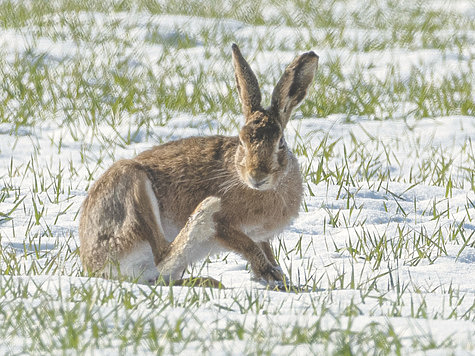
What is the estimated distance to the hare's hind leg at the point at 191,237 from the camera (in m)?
4.48

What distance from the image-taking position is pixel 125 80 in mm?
9156

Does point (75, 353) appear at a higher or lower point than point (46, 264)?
higher

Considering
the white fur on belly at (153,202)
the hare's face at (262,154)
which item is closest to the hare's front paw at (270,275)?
the hare's face at (262,154)

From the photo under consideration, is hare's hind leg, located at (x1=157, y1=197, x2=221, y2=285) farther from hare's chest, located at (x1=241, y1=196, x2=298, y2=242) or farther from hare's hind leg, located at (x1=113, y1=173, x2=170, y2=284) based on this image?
hare's chest, located at (x1=241, y1=196, x2=298, y2=242)

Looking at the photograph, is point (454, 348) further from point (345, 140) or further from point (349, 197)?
point (345, 140)

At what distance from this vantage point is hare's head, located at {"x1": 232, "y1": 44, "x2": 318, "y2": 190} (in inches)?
176

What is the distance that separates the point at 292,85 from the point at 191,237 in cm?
98

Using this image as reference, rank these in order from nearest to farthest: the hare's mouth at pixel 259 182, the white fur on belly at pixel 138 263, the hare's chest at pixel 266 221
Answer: the hare's mouth at pixel 259 182 → the white fur on belly at pixel 138 263 → the hare's chest at pixel 266 221

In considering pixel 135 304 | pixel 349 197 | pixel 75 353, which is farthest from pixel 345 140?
pixel 75 353

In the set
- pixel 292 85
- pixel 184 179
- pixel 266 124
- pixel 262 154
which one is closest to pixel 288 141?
pixel 292 85

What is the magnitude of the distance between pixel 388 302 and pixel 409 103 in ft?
17.4

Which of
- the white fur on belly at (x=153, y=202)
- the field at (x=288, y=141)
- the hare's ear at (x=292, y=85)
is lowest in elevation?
the field at (x=288, y=141)

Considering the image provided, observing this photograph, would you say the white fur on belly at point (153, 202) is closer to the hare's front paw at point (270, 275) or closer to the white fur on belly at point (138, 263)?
the white fur on belly at point (138, 263)

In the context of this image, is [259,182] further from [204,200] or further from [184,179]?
[184,179]
